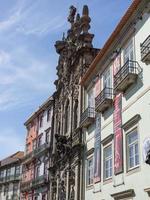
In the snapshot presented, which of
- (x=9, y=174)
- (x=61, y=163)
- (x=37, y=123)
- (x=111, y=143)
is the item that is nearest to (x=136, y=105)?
(x=111, y=143)

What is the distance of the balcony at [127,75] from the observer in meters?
18.9

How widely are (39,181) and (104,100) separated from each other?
21.7m

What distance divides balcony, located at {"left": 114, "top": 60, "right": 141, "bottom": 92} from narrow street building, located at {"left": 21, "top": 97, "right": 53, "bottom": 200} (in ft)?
66.3

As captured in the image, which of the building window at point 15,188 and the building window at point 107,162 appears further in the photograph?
the building window at point 15,188

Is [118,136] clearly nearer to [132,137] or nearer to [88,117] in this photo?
[132,137]

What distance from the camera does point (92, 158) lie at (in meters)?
25.5

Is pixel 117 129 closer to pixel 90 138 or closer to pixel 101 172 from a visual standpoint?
pixel 101 172

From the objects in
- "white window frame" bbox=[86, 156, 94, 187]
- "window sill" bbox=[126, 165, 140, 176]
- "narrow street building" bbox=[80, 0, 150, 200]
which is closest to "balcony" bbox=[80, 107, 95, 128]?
"narrow street building" bbox=[80, 0, 150, 200]

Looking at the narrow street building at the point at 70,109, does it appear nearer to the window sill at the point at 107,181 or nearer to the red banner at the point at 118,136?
the window sill at the point at 107,181

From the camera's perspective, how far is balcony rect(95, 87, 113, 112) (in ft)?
73.5

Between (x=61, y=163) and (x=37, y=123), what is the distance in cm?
1536

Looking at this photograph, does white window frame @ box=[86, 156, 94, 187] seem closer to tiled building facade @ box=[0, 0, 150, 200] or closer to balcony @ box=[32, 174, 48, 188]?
tiled building facade @ box=[0, 0, 150, 200]

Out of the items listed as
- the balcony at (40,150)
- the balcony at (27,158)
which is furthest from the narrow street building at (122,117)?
the balcony at (27,158)

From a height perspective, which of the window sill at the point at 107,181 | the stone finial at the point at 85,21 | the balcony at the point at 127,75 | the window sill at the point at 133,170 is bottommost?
the window sill at the point at 107,181
